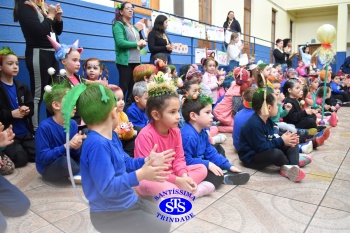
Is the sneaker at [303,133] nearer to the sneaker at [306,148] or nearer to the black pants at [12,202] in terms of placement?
the sneaker at [306,148]

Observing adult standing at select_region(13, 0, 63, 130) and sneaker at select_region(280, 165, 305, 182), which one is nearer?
sneaker at select_region(280, 165, 305, 182)

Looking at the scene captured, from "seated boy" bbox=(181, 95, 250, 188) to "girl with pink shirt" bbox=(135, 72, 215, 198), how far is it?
9.9 inches

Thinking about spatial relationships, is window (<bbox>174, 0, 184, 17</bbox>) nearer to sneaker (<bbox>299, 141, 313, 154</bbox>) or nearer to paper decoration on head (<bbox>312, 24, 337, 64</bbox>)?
paper decoration on head (<bbox>312, 24, 337, 64</bbox>)

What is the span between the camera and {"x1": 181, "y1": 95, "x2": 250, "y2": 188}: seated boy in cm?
248

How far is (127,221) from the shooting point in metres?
1.54

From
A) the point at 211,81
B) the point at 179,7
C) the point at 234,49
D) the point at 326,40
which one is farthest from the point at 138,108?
the point at 179,7

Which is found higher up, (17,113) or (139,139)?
(17,113)

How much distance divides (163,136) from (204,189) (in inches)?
21.4

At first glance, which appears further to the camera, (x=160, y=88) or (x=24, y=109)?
(x=24, y=109)

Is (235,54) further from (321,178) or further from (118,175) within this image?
(118,175)

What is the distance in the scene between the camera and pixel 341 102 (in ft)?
26.1

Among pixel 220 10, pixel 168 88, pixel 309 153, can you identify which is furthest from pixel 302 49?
pixel 168 88

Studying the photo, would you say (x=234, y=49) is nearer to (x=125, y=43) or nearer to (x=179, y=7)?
(x=179, y=7)

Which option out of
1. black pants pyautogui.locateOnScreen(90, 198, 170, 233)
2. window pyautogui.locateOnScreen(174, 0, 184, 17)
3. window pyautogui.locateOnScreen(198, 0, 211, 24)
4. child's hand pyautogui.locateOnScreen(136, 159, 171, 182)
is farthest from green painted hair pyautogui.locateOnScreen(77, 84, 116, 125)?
window pyautogui.locateOnScreen(198, 0, 211, 24)
